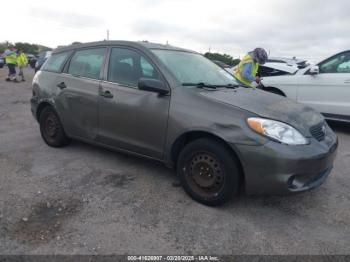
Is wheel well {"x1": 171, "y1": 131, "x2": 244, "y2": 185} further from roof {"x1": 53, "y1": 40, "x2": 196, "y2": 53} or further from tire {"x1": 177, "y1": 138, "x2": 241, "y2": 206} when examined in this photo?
roof {"x1": 53, "y1": 40, "x2": 196, "y2": 53}

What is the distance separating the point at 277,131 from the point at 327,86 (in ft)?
13.1

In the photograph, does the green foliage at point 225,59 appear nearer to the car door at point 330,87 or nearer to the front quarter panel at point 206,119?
the car door at point 330,87

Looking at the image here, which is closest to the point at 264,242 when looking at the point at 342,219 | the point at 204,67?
the point at 342,219

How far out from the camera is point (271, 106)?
3.26 metres

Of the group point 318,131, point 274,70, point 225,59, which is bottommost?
point 318,131

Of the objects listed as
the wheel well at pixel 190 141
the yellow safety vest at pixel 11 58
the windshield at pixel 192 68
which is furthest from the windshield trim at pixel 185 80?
the yellow safety vest at pixel 11 58

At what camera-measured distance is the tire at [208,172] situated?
9.71ft

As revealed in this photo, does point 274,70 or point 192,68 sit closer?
point 192,68

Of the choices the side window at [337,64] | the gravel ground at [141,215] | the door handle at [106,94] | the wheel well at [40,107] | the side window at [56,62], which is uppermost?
the side window at [337,64]

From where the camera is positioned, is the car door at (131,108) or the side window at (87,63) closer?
the car door at (131,108)

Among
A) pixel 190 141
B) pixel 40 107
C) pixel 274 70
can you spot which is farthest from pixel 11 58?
pixel 190 141

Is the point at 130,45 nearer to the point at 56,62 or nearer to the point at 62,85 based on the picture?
the point at 62,85

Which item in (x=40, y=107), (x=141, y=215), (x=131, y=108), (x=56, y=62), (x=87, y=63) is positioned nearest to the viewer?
(x=141, y=215)

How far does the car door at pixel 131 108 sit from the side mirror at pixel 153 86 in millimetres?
91
